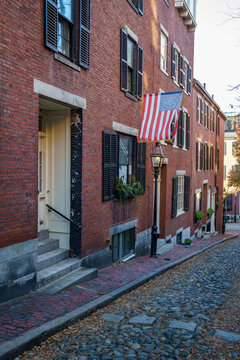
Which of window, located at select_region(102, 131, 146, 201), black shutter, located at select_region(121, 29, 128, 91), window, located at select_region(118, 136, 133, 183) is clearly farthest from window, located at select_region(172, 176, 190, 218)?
black shutter, located at select_region(121, 29, 128, 91)

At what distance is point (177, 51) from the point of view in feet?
55.8

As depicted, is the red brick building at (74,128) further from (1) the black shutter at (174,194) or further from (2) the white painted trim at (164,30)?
(1) the black shutter at (174,194)

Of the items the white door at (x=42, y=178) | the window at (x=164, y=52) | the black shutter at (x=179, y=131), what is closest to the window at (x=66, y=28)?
the white door at (x=42, y=178)

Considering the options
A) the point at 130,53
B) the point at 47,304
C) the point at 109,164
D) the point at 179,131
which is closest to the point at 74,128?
the point at 109,164

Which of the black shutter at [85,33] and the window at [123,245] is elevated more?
the black shutter at [85,33]

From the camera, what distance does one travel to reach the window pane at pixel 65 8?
280 inches

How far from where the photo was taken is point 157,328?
5.12 metres

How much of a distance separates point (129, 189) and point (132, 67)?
3.93 m

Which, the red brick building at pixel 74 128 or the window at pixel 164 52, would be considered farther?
the window at pixel 164 52

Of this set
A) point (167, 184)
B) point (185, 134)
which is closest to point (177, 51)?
point (185, 134)

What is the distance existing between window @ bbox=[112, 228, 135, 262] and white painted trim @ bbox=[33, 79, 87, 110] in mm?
4136

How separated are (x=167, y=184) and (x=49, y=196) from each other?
8.53 metres

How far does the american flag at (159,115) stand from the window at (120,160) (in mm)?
765

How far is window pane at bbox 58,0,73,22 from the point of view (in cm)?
711
